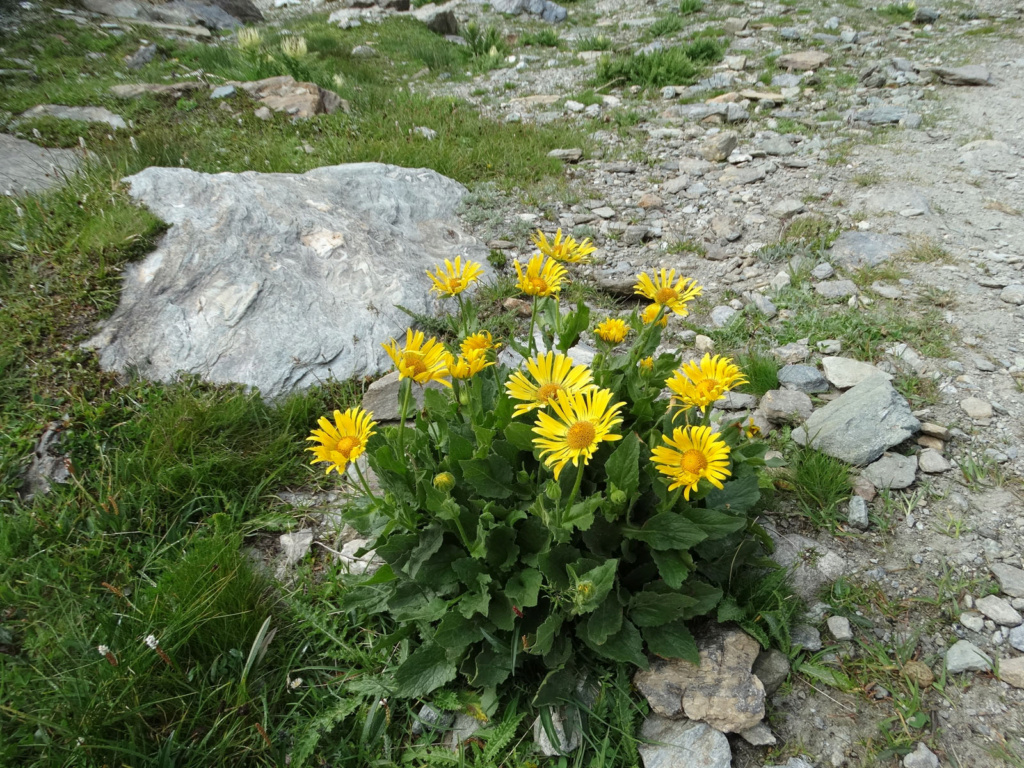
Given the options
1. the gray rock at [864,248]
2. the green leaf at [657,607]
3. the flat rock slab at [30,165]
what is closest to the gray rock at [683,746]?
the green leaf at [657,607]

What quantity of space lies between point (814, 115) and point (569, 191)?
3.33 m

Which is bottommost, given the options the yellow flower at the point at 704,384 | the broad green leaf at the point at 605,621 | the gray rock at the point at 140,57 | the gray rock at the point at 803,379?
the gray rock at the point at 803,379

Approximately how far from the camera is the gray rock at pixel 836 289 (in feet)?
13.4

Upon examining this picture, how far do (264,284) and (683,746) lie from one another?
3283mm

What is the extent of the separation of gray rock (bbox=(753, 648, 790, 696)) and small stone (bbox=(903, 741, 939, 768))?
0.39 metres

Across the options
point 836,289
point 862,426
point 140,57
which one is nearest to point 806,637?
point 862,426

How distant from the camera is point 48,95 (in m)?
7.13

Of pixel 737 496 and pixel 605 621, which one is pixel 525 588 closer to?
pixel 605 621

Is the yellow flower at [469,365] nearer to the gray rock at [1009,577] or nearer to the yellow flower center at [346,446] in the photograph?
the yellow flower center at [346,446]

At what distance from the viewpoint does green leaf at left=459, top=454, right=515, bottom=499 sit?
2.12 metres

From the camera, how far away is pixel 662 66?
8.46 metres

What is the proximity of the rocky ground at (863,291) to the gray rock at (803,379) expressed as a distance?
0.03 ft

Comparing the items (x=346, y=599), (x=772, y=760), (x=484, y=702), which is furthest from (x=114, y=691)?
(x=772, y=760)

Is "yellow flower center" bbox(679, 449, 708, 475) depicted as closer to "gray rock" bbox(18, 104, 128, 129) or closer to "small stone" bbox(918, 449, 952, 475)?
"small stone" bbox(918, 449, 952, 475)
